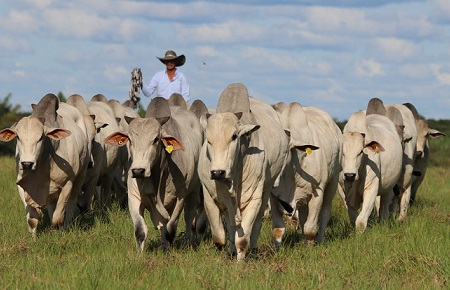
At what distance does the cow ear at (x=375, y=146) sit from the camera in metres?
11.4

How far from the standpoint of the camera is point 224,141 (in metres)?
8.22

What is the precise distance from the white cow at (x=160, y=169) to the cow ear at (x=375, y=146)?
97.3 inches

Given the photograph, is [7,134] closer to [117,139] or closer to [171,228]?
[117,139]

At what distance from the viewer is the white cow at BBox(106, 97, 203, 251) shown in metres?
8.99

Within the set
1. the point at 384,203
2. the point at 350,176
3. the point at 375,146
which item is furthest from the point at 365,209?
the point at 384,203

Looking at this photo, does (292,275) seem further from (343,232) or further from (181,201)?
(343,232)

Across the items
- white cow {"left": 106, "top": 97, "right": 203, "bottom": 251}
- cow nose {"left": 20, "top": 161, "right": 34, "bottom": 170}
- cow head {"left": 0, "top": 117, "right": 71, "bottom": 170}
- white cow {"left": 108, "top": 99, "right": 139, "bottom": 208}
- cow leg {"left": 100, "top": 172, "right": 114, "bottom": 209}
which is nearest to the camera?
white cow {"left": 106, "top": 97, "right": 203, "bottom": 251}

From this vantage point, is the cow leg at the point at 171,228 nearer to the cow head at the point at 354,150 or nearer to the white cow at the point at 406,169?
the cow head at the point at 354,150

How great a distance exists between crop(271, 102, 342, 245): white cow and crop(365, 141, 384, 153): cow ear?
63cm

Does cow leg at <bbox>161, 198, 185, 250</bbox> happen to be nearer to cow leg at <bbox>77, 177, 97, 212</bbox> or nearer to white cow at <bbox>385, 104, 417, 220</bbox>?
cow leg at <bbox>77, 177, 97, 212</bbox>

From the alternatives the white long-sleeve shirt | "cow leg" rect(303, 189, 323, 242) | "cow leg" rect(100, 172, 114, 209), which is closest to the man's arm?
the white long-sleeve shirt

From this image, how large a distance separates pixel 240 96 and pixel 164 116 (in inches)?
41.5

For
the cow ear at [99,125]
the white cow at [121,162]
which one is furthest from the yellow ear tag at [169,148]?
the white cow at [121,162]

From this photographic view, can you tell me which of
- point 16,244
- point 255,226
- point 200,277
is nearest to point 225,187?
point 255,226
